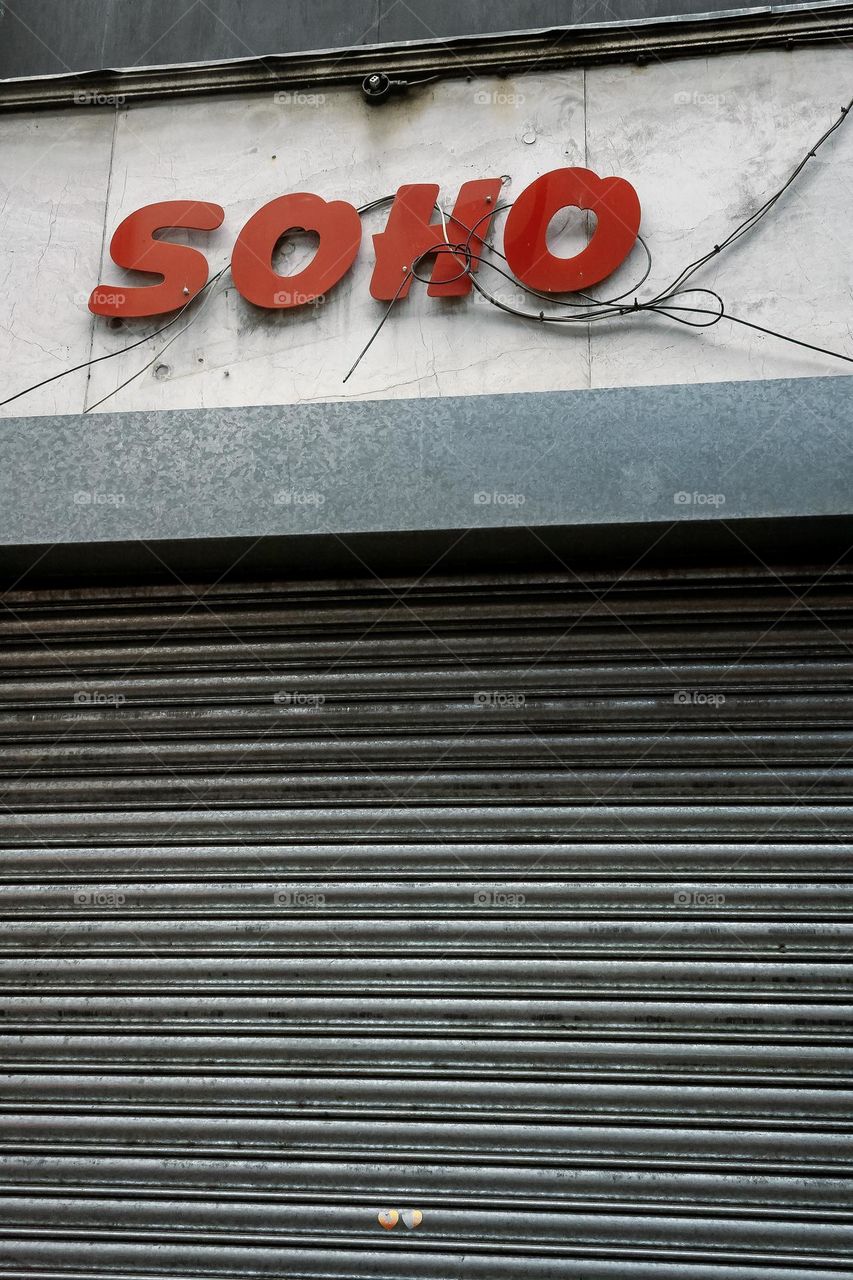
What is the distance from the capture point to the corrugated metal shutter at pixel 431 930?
13.2ft

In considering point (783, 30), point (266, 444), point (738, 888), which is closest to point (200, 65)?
point (266, 444)

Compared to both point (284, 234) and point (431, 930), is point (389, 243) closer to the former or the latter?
point (284, 234)

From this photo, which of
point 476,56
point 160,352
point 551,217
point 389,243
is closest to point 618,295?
point 551,217

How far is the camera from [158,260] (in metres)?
5.24

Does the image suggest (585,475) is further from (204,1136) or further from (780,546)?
(204,1136)

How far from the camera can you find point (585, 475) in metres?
4.32

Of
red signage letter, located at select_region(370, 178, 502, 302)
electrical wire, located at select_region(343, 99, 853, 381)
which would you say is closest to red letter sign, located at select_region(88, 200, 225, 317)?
red signage letter, located at select_region(370, 178, 502, 302)

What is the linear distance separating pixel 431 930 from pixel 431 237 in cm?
316

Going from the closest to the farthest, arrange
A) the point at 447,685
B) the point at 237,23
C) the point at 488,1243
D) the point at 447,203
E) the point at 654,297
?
the point at 488,1243 → the point at 447,685 → the point at 654,297 → the point at 447,203 → the point at 237,23

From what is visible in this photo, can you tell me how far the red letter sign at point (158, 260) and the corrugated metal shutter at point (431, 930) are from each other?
4.72ft

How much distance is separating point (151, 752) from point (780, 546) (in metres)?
2.89

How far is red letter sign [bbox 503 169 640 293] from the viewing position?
4.86 meters

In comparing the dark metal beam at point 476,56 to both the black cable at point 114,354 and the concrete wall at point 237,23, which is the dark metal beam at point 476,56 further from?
the black cable at point 114,354

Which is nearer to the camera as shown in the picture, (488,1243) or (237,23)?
(488,1243)
